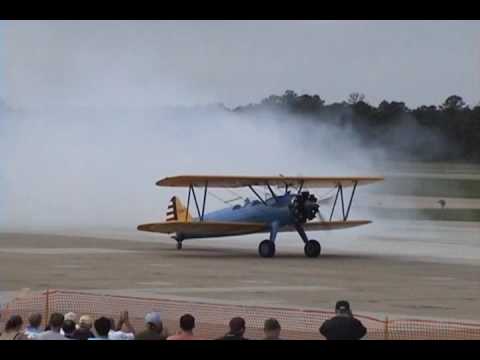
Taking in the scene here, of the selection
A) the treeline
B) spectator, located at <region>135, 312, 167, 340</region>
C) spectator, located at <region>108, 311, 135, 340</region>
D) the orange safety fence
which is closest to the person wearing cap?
spectator, located at <region>135, 312, 167, 340</region>

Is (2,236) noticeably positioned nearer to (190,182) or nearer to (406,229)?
(190,182)

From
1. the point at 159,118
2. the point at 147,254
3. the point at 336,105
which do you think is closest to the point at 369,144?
the point at 336,105

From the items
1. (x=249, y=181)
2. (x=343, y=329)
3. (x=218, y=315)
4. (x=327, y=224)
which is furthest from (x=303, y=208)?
(x=343, y=329)

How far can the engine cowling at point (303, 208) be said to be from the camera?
3133 cm

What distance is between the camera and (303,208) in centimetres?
3136

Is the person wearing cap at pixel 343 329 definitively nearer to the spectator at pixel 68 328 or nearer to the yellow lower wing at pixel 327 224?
the spectator at pixel 68 328

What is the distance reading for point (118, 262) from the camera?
29.4 m

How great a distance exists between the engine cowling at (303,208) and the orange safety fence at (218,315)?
11.3 metres

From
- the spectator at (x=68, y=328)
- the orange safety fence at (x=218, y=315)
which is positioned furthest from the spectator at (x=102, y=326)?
the orange safety fence at (x=218, y=315)

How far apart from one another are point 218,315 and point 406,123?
48603mm

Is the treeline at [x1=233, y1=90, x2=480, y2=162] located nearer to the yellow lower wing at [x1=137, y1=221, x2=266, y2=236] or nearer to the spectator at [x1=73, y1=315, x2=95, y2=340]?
the yellow lower wing at [x1=137, y1=221, x2=266, y2=236]

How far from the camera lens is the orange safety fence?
15188mm

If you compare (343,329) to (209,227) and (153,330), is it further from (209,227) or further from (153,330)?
(209,227)

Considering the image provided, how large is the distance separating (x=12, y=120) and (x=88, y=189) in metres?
5.28
